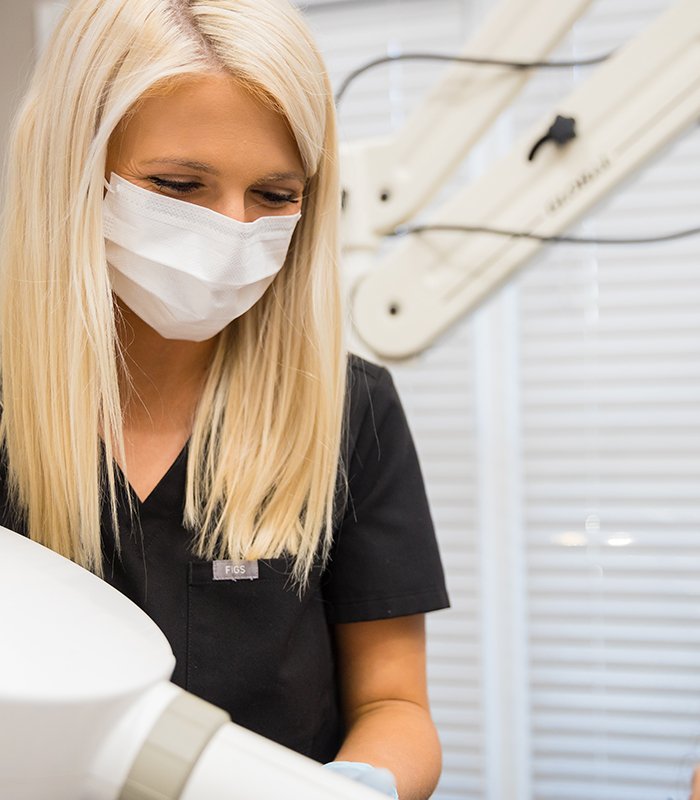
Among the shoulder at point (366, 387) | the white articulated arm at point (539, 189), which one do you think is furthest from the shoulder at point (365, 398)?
the white articulated arm at point (539, 189)

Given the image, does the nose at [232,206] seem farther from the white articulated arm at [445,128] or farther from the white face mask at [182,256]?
the white articulated arm at [445,128]

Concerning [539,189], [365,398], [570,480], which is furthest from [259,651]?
[570,480]

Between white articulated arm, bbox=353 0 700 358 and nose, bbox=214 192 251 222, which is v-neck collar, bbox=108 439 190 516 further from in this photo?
white articulated arm, bbox=353 0 700 358

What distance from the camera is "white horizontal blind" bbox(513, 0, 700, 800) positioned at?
2.02m

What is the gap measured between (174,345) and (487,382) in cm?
125

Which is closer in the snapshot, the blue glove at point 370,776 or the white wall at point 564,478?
Result: the blue glove at point 370,776

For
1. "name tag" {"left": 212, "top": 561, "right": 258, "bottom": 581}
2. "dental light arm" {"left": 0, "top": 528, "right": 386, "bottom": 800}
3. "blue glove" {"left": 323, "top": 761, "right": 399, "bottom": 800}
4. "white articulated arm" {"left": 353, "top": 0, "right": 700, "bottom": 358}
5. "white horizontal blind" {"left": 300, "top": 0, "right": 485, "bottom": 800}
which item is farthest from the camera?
"white horizontal blind" {"left": 300, "top": 0, "right": 485, "bottom": 800}

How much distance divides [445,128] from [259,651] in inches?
27.2

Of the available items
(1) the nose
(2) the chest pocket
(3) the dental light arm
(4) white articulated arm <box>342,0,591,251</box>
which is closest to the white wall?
(4) white articulated arm <box>342,0,591,251</box>

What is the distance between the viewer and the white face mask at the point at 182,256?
0.86 meters

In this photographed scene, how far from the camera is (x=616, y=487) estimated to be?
2053 millimetres

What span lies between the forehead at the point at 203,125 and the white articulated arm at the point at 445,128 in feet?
1.33

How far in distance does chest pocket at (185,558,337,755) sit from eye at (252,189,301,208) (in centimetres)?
36

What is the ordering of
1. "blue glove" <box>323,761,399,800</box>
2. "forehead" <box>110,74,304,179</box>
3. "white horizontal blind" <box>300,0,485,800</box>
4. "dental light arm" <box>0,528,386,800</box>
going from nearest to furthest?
"dental light arm" <box>0,528,386,800</box>, "blue glove" <box>323,761,399,800</box>, "forehead" <box>110,74,304,179</box>, "white horizontal blind" <box>300,0,485,800</box>
